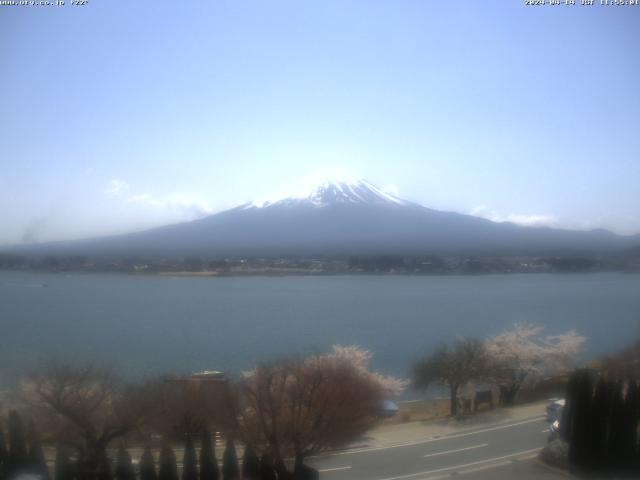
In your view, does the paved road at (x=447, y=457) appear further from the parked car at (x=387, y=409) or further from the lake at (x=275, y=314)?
the lake at (x=275, y=314)

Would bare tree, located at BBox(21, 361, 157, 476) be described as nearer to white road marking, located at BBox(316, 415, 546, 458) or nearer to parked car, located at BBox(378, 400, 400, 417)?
white road marking, located at BBox(316, 415, 546, 458)

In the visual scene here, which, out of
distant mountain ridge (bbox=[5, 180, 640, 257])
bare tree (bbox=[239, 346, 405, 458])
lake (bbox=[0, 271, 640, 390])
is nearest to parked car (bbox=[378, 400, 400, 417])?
bare tree (bbox=[239, 346, 405, 458])

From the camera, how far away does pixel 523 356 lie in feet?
15.2

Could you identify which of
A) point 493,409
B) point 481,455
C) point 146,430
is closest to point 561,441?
point 481,455

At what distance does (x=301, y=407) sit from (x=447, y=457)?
1006 millimetres

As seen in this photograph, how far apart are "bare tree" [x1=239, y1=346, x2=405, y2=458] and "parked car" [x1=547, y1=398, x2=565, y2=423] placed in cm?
143

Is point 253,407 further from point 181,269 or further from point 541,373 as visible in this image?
point 181,269

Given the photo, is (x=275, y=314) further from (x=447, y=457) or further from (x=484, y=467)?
(x=484, y=467)

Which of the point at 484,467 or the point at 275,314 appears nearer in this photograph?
the point at 484,467

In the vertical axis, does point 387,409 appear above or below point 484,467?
above

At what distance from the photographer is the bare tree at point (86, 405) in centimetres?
277

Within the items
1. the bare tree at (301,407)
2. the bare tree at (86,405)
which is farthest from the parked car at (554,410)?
the bare tree at (86,405)

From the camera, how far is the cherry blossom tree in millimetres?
4480

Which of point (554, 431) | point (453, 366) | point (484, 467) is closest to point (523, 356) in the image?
point (453, 366)
